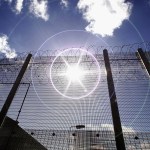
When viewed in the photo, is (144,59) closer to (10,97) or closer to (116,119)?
(116,119)

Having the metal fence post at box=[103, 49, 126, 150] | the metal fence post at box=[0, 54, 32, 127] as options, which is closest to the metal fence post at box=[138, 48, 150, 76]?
the metal fence post at box=[103, 49, 126, 150]

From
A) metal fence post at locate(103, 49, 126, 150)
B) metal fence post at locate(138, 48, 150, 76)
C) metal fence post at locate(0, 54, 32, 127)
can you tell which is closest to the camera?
metal fence post at locate(103, 49, 126, 150)

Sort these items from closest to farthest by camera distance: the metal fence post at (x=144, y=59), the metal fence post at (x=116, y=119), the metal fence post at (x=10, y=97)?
the metal fence post at (x=116, y=119) < the metal fence post at (x=10, y=97) < the metal fence post at (x=144, y=59)

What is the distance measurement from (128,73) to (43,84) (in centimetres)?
397

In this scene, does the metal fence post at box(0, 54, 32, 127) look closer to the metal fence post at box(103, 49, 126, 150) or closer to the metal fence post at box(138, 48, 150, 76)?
the metal fence post at box(103, 49, 126, 150)

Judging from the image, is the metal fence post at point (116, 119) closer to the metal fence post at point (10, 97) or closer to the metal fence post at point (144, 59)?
the metal fence post at point (144, 59)

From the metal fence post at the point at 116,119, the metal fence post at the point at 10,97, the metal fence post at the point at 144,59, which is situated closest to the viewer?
the metal fence post at the point at 116,119

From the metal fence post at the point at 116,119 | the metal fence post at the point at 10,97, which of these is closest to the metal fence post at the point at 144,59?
the metal fence post at the point at 116,119

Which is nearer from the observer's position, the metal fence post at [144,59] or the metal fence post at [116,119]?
the metal fence post at [116,119]

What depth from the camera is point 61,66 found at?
27.4 ft

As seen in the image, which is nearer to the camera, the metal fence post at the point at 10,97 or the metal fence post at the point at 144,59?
the metal fence post at the point at 10,97

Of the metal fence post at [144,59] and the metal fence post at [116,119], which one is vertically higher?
the metal fence post at [144,59]

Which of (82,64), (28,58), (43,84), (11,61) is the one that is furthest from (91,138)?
(11,61)

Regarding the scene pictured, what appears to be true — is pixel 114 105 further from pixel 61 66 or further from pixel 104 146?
pixel 61 66
